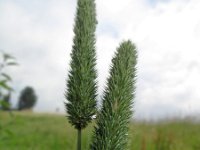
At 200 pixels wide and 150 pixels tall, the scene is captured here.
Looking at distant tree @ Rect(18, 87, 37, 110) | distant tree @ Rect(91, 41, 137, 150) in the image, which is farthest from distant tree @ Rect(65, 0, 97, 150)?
distant tree @ Rect(18, 87, 37, 110)

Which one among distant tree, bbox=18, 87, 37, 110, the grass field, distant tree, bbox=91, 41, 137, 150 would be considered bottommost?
distant tree, bbox=91, 41, 137, 150

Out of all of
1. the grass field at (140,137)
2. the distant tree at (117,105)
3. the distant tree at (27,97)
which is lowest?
the distant tree at (117,105)

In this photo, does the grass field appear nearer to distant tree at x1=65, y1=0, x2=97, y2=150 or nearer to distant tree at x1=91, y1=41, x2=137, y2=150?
distant tree at x1=65, y1=0, x2=97, y2=150

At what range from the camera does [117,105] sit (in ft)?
10.3

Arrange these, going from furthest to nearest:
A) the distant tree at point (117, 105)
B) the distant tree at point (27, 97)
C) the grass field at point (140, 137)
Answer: the distant tree at point (27, 97), the grass field at point (140, 137), the distant tree at point (117, 105)

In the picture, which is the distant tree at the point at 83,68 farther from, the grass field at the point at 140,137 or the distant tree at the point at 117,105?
the grass field at the point at 140,137

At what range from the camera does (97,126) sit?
10.4 feet

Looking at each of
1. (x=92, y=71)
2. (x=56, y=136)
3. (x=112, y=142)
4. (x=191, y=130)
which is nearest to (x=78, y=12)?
(x=92, y=71)

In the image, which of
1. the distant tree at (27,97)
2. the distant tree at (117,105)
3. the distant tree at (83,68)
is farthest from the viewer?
the distant tree at (27,97)

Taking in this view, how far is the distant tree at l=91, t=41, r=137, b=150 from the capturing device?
311cm

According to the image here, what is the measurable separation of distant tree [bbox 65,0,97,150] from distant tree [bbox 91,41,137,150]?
11 centimetres

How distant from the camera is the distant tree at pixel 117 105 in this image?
311 centimetres

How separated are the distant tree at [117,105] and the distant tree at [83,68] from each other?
11cm

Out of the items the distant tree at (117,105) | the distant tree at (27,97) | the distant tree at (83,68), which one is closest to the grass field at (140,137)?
the distant tree at (83,68)
